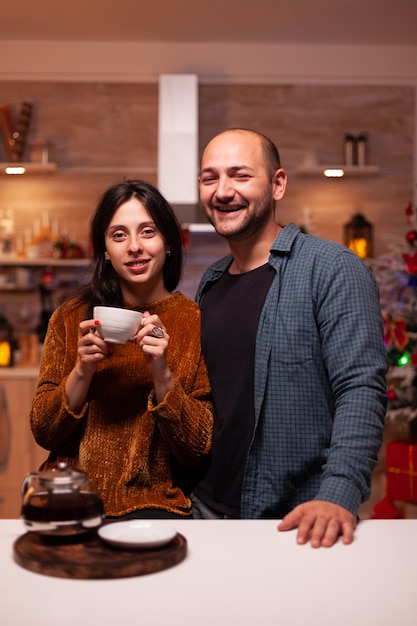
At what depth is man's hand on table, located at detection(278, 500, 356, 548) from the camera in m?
1.33

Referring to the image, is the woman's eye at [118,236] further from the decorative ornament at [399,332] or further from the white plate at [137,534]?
the decorative ornament at [399,332]

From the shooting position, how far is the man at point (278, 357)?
68.7 inches

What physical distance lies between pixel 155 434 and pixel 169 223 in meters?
0.56

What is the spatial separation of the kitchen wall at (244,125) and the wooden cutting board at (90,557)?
15.1 feet

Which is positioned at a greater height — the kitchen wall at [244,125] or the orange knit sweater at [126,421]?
the kitchen wall at [244,125]

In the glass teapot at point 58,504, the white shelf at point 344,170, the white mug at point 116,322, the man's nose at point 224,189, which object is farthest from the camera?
the white shelf at point 344,170

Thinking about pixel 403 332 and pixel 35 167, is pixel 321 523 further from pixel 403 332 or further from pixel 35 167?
pixel 35 167

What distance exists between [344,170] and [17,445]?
2992 mm

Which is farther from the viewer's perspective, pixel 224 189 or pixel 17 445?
pixel 17 445

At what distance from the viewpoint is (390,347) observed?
4.43 m

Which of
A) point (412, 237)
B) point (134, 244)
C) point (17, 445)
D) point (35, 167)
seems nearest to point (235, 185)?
point (134, 244)

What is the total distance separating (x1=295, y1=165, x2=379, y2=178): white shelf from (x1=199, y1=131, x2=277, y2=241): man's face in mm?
3560

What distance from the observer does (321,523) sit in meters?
1.36

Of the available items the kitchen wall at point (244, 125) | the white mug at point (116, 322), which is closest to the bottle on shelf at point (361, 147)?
the kitchen wall at point (244, 125)
